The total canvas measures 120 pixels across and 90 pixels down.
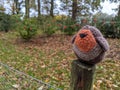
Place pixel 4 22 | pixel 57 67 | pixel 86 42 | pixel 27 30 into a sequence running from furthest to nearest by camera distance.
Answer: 1. pixel 4 22
2. pixel 27 30
3. pixel 57 67
4. pixel 86 42

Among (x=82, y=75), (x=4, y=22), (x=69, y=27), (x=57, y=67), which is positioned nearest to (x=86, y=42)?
(x=82, y=75)

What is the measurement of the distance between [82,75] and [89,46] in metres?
0.22

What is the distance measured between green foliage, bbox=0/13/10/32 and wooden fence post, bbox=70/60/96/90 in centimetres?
1117

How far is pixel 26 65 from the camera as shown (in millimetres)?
5184

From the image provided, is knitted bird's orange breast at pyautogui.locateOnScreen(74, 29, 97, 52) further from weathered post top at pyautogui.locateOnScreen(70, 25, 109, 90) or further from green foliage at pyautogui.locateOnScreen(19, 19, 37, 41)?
green foliage at pyautogui.locateOnScreen(19, 19, 37, 41)

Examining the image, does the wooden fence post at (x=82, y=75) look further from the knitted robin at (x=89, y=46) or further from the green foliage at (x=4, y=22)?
the green foliage at (x=4, y=22)

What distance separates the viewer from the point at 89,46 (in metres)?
1.41

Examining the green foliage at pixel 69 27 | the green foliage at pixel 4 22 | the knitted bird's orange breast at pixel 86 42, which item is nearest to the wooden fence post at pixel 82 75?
the knitted bird's orange breast at pixel 86 42

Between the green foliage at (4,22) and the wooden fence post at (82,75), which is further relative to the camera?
the green foliage at (4,22)

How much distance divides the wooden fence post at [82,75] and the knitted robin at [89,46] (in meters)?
0.05

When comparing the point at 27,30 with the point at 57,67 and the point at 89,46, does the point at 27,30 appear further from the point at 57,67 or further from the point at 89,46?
the point at 89,46

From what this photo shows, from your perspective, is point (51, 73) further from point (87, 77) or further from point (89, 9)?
point (89, 9)

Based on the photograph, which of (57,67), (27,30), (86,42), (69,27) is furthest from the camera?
(69,27)

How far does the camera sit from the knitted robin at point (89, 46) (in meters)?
1.42
